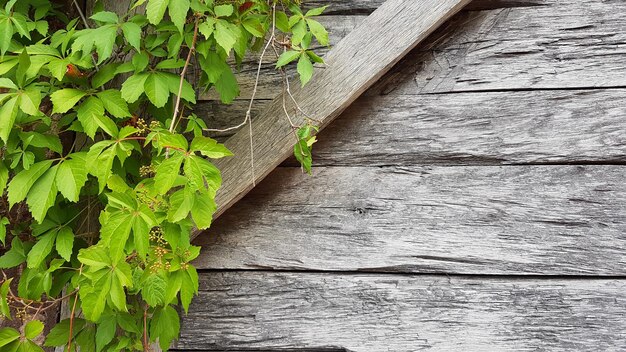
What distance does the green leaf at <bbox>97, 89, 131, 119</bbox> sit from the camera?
1245mm

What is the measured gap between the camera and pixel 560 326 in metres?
1.37

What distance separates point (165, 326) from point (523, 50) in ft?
2.99

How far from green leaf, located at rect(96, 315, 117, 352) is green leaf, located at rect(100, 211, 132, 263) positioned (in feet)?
1.13

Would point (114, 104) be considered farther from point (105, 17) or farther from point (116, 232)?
point (116, 232)

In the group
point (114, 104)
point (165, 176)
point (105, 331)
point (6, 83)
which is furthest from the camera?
point (105, 331)

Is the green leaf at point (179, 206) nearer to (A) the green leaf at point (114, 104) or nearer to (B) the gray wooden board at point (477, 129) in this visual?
(A) the green leaf at point (114, 104)

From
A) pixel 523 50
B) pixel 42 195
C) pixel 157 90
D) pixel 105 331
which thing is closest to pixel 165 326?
pixel 105 331

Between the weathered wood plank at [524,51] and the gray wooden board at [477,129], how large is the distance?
3 centimetres

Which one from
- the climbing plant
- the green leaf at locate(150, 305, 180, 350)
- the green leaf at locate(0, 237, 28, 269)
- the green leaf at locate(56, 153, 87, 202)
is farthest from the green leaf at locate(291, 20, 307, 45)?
the green leaf at locate(0, 237, 28, 269)

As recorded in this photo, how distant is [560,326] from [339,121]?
2.02 ft

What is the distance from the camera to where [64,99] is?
1.23 metres

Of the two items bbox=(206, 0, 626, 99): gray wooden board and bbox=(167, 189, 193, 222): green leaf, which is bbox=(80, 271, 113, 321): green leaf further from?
bbox=(206, 0, 626, 99): gray wooden board

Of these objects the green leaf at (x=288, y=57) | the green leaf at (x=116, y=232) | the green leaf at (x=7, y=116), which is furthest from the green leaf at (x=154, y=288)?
the green leaf at (x=288, y=57)

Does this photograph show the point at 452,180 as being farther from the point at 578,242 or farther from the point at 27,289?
the point at 27,289
